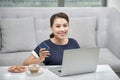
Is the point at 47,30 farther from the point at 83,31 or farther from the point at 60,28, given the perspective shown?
the point at 60,28

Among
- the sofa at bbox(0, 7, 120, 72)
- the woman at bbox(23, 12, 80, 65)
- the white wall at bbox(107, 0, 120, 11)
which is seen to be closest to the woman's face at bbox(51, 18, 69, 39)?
the woman at bbox(23, 12, 80, 65)

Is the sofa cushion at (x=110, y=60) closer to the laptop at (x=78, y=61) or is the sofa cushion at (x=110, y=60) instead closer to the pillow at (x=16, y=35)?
the pillow at (x=16, y=35)

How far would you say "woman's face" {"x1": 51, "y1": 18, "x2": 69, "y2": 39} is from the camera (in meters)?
2.17

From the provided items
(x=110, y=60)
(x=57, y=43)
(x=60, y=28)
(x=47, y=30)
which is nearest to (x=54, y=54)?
(x=57, y=43)

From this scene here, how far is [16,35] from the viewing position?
3.37 m

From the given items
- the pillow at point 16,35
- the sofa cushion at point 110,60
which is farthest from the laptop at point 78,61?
the pillow at point 16,35

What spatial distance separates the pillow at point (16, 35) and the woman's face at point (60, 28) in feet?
3.93

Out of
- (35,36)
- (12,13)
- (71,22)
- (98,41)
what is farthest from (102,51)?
(12,13)

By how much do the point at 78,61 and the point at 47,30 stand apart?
1799 mm

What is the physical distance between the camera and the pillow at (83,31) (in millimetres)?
3488

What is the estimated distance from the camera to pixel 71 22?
3.53m

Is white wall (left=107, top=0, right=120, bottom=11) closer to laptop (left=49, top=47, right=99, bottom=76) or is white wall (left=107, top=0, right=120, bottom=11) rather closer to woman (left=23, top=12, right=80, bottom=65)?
woman (left=23, top=12, right=80, bottom=65)

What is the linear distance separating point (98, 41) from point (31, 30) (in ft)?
2.98

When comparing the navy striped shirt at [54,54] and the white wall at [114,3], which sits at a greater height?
the white wall at [114,3]
